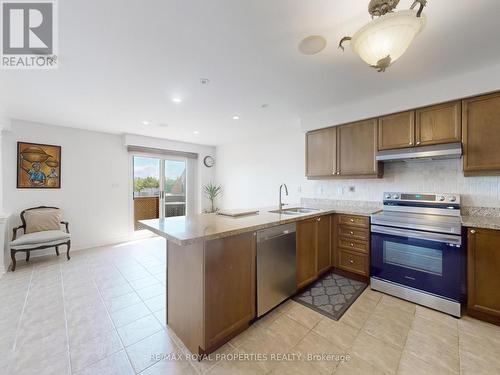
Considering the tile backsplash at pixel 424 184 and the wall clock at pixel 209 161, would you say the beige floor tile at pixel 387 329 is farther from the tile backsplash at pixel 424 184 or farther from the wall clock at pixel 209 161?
the wall clock at pixel 209 161

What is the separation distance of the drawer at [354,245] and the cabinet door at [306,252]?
0.51 meters

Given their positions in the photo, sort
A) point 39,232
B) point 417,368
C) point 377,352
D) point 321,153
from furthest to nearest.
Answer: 1. point 39,232
2. point 321,153
3. point 377,352
4. point 417,368

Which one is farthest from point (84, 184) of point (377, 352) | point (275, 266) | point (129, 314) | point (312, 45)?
point (377, 352)

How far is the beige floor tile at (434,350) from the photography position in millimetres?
1517

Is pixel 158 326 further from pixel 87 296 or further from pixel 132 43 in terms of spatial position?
pixel 132 43

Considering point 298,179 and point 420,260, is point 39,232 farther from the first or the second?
point 420,260

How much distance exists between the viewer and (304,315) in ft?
6.83

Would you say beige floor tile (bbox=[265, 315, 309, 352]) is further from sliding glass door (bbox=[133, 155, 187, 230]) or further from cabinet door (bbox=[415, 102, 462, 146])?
sliding glass door (bbox=[133, 155, 187, 230])

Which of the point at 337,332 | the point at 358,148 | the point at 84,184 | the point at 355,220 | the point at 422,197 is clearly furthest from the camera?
the point at 84,184

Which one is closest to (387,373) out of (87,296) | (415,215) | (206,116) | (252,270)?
(252,270)

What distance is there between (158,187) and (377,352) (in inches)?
204

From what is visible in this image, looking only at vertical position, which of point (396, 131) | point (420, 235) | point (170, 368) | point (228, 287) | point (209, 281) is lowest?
point (170, 368)

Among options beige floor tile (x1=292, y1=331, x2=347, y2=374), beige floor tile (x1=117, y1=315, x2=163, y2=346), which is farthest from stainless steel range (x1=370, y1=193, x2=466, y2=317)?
beige floor tile (x1=117, y1=315, x2=163, y2=346)

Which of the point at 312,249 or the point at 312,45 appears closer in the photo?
the point at 312,45
